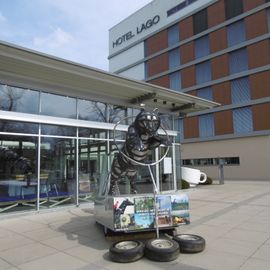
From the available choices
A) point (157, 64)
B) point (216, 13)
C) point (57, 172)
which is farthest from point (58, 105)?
point (157, 64)

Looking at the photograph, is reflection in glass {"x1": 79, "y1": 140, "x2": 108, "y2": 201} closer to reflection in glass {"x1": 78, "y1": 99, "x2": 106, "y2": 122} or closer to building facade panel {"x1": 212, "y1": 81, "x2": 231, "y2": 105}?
reflection in glass {"x1": 78, "y1": 99, "x2": 106, "y2": 122}

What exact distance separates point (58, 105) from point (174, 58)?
26656mm

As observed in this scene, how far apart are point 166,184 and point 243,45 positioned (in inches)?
760

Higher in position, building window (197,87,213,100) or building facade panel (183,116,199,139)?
building window (197,87,213,100)

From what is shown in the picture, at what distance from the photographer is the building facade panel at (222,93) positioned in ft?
95.8

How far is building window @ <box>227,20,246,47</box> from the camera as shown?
2889 centimetres

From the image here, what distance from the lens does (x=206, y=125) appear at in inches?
1212

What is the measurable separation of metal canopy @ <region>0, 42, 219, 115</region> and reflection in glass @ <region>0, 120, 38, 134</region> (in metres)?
1.34

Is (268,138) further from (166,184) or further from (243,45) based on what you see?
(166,184)

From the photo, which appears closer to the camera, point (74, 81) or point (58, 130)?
point (74, 81)

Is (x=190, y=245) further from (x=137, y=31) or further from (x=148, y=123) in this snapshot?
(x=137, y=31)

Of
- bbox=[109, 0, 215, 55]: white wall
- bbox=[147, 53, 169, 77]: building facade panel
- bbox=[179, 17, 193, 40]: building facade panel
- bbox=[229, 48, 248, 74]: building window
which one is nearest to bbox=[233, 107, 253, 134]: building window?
bbox=[229, 48, 248, 74]: building window

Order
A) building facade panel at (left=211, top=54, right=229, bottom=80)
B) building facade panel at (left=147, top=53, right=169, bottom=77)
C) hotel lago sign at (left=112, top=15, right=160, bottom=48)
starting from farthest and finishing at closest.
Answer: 1. hotel lago sign at (left=112, top=15, right=160, bottom=48)
2. building facade panel at (left=147, top=53, right=169, bottom=77)
3. building facade panel at (left=211, top=54, right=229, bottom=80)

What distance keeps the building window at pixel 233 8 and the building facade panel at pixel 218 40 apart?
4.65 feet
